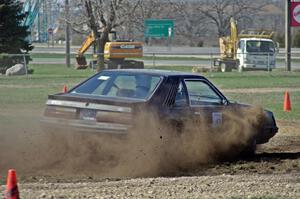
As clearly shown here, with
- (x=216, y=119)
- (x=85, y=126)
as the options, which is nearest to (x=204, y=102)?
(x=216, y=119)

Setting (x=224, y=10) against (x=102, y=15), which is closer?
(x=102, y=15)

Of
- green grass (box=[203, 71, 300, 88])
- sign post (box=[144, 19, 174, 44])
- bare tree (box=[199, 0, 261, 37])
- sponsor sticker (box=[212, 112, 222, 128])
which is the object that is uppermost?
bare tree (box=[199, 0, 261, 37])

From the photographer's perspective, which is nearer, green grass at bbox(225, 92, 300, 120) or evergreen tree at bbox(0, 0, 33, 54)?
green grass at bbox(225, 92, 300, 120)

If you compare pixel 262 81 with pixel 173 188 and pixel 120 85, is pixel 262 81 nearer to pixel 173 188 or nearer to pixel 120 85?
pixel 120 85

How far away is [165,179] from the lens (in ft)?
30.4

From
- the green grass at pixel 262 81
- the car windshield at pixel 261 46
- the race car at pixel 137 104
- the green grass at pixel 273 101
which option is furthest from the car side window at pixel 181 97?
the car windshield at pixel 261 46

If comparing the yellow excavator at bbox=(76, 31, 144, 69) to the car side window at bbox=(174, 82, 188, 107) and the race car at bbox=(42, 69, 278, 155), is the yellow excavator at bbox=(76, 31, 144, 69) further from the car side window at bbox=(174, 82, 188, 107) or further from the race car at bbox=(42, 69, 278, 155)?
the car side window at bbox=(174, 82, 188, 107)

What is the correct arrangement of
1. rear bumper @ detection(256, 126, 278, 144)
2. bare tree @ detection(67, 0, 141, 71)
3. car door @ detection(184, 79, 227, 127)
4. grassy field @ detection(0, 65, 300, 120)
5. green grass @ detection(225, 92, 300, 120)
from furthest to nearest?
bare tree @ detection(67, 0, 141, 71), grassy field @ detection(0, 65, 300, 120), green grass @ detection(225, 92, 300, 120), rear bumper @ detection(256, 126, 278, 144), car door @ detection(184, 79, 227, 127)

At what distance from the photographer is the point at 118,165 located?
10461 mm

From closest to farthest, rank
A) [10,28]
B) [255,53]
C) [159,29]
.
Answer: [10,28] → [255,53] → [159,29]

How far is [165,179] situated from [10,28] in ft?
115

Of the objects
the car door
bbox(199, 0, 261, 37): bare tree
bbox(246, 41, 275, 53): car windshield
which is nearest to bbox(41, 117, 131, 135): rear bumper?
the car door

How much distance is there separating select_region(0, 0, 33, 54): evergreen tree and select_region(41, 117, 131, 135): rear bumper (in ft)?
106

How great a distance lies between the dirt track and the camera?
8156 mm
